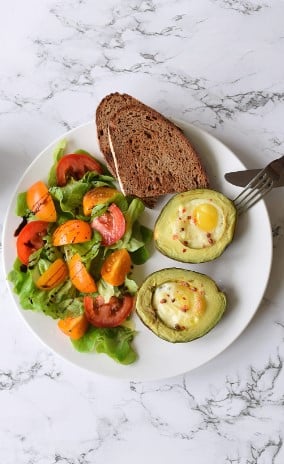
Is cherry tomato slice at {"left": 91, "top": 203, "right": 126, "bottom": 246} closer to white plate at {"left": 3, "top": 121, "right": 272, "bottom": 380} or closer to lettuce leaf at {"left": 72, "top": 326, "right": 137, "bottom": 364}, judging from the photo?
white plate at {"left": 3, "top": 121, "right": 272, "bottom": 380}

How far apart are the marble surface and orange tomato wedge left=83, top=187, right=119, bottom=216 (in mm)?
289

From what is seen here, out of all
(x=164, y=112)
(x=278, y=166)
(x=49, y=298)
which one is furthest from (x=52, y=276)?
(x=278, y=166)

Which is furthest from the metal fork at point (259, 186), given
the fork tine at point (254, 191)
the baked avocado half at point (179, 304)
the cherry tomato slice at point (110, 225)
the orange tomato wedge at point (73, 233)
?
the orange tomato wedge at point (73, 233)

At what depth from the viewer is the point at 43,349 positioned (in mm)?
2639

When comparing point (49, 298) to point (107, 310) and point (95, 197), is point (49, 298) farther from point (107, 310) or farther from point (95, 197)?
point (95, 197)

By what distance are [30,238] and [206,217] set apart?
546mm

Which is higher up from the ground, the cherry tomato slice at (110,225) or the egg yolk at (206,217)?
the egg yolk at (206,217)

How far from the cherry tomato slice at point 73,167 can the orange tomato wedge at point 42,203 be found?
0.19 ft

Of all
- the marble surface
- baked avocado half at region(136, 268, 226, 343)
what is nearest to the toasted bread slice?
the marble surface

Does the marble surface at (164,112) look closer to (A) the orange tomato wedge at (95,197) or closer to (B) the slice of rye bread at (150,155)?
(B) the slice of rye bread at (150,155)

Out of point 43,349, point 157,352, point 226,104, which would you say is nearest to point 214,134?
point 226,104

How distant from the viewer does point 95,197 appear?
249 centimetres

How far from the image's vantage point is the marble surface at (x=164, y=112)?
2.59 meters

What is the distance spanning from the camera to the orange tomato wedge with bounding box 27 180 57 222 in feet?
8.16
